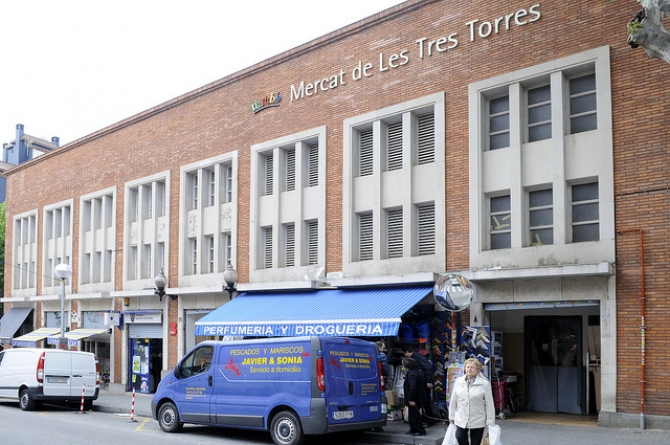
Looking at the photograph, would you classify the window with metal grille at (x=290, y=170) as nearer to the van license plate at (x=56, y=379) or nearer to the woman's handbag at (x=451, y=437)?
the van license plate at (x=56, y=379)

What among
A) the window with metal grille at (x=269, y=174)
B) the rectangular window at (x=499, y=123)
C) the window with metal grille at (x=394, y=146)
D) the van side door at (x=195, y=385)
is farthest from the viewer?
the window with metal grille at (x=269, y=174)

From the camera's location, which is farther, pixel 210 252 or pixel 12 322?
pixel 12 322

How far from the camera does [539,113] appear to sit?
55.3 feet

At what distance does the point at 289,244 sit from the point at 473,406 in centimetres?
1329

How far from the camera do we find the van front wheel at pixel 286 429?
13352 millimetres

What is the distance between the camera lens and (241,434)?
15719 mm

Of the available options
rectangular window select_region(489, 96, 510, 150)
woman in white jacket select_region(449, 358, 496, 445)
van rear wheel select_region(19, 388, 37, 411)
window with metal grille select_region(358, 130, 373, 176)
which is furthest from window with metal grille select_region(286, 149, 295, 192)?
woman in white jacket select_region(449, 358, 496, 445)

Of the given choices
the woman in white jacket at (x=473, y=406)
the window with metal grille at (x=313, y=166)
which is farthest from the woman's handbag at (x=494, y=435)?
the window with metal grille at (x=313, y=166)

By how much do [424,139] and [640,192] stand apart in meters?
5.75

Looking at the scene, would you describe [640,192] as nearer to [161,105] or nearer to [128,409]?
[128,409]

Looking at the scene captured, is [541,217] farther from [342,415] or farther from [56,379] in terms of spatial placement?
[56,379]

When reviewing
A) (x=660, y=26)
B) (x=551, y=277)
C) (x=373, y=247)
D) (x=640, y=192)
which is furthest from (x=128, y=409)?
(x=660, y=26)

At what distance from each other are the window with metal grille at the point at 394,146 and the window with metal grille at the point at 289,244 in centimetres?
401

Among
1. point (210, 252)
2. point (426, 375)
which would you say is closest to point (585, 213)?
point (426, 375)
